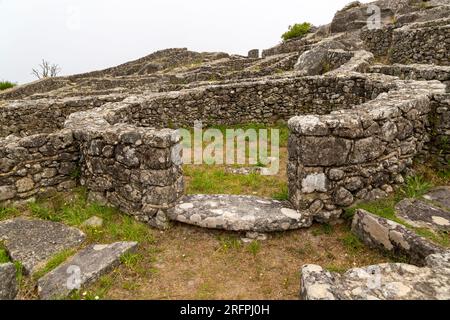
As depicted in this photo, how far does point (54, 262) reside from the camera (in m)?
4.42

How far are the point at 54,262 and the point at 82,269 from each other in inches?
18.5

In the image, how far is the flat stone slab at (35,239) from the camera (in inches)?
177

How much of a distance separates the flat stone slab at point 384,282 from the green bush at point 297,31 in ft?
105

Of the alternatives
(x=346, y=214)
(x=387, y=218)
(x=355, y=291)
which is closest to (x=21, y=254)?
(x=355, y=291)

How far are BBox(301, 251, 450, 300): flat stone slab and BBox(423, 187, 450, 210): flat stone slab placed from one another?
181cm

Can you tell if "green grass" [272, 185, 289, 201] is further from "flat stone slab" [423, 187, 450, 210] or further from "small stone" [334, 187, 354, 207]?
"flat stone slab" [423, 187, 450, 210]

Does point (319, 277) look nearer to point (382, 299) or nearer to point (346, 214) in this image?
point (382, 299)

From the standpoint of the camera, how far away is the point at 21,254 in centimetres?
455

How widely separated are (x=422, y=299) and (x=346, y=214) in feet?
6.86

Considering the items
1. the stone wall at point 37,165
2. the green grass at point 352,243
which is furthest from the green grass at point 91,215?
the green grass at point 352,243

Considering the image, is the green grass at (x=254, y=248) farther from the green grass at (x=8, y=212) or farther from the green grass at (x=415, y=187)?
the green grass at (x=8, y=212)

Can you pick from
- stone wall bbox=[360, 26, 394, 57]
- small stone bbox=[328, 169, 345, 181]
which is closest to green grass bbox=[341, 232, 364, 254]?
small stone bbox=[328, 169, 345, 181]

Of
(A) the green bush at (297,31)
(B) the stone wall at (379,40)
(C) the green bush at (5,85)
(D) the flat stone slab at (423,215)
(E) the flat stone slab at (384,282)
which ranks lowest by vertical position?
(E) the flat stone slab at (384,282)

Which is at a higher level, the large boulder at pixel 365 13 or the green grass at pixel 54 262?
the large boulder at pixel 365 13
